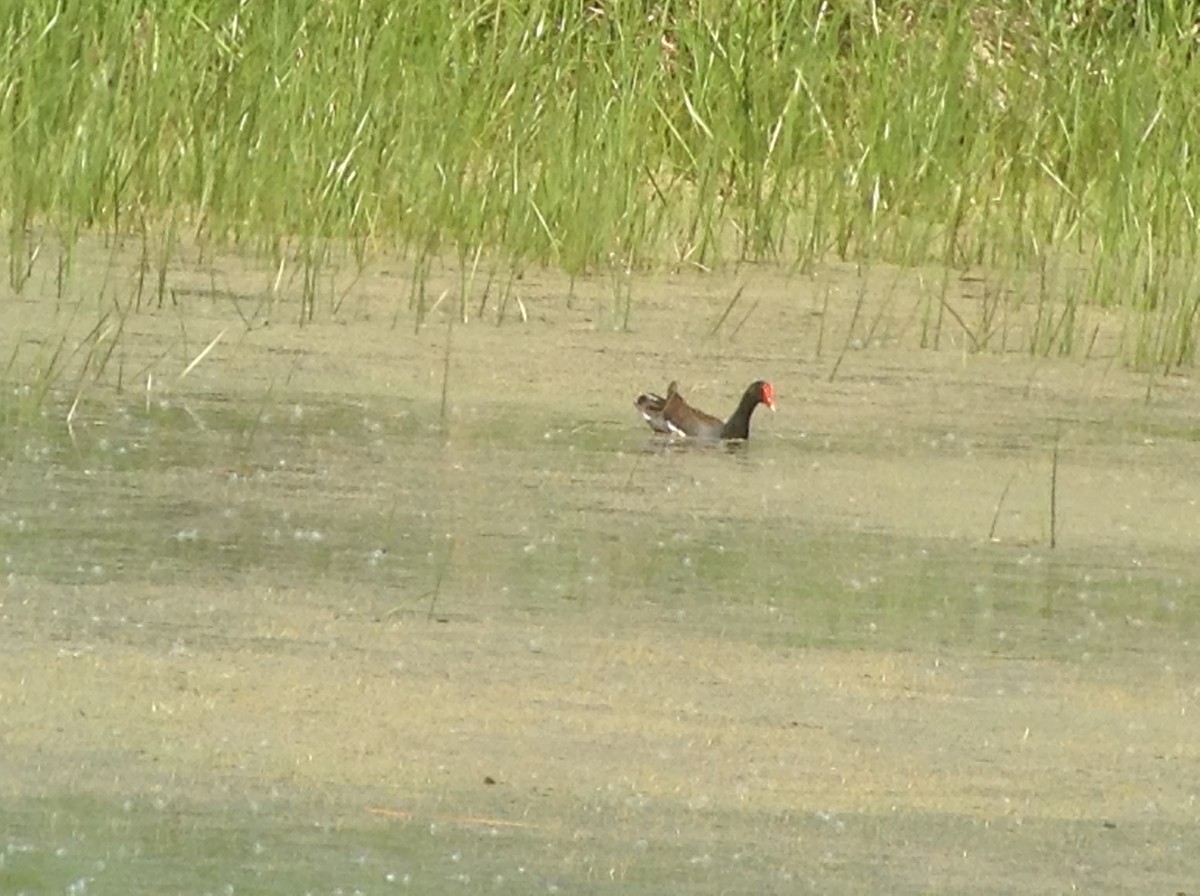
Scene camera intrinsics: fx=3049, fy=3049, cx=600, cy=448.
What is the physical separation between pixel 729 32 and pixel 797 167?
30cm

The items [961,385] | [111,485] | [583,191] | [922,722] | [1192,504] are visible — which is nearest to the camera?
[922,722]

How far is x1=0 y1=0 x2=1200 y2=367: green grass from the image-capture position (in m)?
5.18

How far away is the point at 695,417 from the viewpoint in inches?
157

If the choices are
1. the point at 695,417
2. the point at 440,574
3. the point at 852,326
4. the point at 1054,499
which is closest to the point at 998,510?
the point at 1054,499

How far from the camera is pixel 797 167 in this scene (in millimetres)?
6016

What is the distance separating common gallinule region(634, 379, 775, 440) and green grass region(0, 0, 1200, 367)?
2.62 feet

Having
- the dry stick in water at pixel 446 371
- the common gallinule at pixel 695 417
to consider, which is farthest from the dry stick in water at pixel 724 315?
the common gallinule at pixel 695 417

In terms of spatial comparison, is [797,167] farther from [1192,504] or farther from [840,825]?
[840,825]

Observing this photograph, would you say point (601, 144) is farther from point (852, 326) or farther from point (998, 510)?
point (998, 510)

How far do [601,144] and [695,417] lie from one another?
1.51m

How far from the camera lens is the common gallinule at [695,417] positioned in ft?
13.0

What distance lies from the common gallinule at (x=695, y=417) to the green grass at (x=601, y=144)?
2.62ft

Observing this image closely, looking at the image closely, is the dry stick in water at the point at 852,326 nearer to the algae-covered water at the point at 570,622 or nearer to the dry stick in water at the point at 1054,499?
the algae-covered water at the point at 570,622

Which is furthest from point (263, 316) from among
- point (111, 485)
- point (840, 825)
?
point (840, 825)
